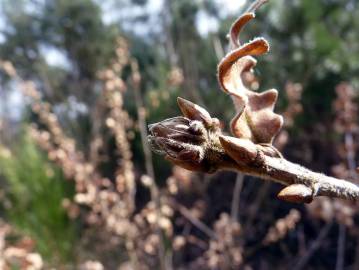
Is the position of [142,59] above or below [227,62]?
above

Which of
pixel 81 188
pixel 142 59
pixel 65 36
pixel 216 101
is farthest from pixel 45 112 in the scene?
pixel 65 36

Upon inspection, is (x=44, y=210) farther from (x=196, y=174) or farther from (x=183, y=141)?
(x=183, y=141)

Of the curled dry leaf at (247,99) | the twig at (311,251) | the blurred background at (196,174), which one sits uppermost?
the blurred background at (196,174)

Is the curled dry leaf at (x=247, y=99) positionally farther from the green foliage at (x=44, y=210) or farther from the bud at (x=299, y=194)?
the green foliage at (x=44, y=210)

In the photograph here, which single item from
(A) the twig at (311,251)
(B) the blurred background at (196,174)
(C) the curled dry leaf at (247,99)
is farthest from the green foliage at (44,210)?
(C) the curled dry leaf at (247,99)

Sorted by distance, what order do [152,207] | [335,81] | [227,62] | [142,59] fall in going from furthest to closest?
[142,59] → [335,81] → [152,207] → [227,62]

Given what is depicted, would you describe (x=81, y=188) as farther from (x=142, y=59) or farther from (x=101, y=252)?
(x=142, y=59)

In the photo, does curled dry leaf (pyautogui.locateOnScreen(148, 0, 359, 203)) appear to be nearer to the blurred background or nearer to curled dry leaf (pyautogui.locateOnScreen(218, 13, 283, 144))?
curled dry leaf (pyautogui.locateOnScreen(218, 13, 283, 144))

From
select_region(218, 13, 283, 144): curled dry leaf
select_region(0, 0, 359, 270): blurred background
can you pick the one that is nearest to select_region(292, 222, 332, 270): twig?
select_region(0, 0, 359, 270): blurred background

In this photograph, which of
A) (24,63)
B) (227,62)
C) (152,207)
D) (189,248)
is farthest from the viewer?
(24,63)
